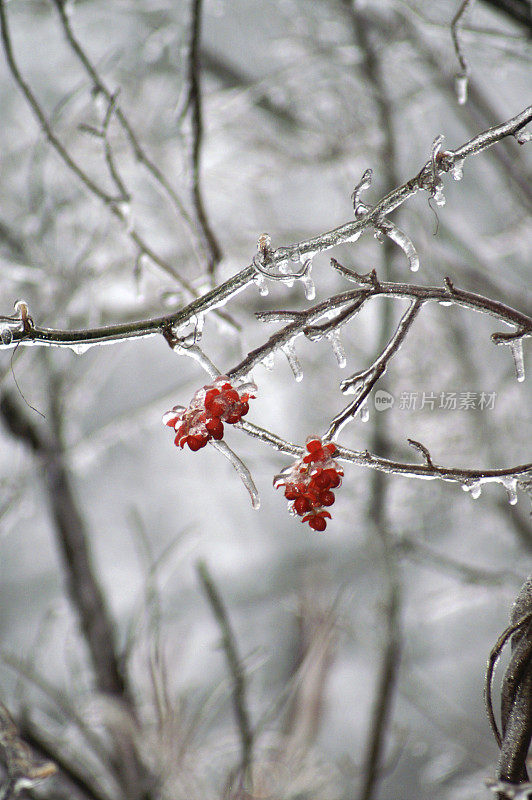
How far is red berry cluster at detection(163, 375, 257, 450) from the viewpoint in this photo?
25cm

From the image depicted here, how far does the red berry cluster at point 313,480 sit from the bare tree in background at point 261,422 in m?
0.28

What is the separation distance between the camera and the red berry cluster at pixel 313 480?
25 centimetres

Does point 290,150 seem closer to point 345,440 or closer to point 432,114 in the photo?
point 432,114

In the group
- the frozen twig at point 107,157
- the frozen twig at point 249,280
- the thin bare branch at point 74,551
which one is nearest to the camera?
the frozen twig at point 249,280

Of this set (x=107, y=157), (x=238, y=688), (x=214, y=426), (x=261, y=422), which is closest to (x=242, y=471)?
(x=214, y=426)

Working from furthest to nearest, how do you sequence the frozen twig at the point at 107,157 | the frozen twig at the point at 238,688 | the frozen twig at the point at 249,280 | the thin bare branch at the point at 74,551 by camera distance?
the thin bare branch at the point at 74,551, the frozen twig at the point at 238,688, the frozen twig at the point at 107,157, the frozen twig at the point at 249,280

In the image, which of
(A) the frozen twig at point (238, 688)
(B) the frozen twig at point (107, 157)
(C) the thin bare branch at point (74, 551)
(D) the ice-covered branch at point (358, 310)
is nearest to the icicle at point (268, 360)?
(D) the ice-covered branch at point (358, 310)

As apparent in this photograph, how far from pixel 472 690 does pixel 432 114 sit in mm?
1087

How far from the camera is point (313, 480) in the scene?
0.82 feet

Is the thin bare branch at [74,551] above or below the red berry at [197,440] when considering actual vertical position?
above

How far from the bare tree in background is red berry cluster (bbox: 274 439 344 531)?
28 cm

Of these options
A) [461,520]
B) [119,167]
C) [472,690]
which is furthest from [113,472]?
[472,690]

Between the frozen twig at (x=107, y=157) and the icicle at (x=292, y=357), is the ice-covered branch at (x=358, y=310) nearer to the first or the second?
the icicle at (x=292, y=357)

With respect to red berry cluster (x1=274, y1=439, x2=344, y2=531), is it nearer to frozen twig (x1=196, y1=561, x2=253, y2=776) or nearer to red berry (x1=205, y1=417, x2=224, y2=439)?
red berry (x1=205, y1=417, x2=224, y2=439)
